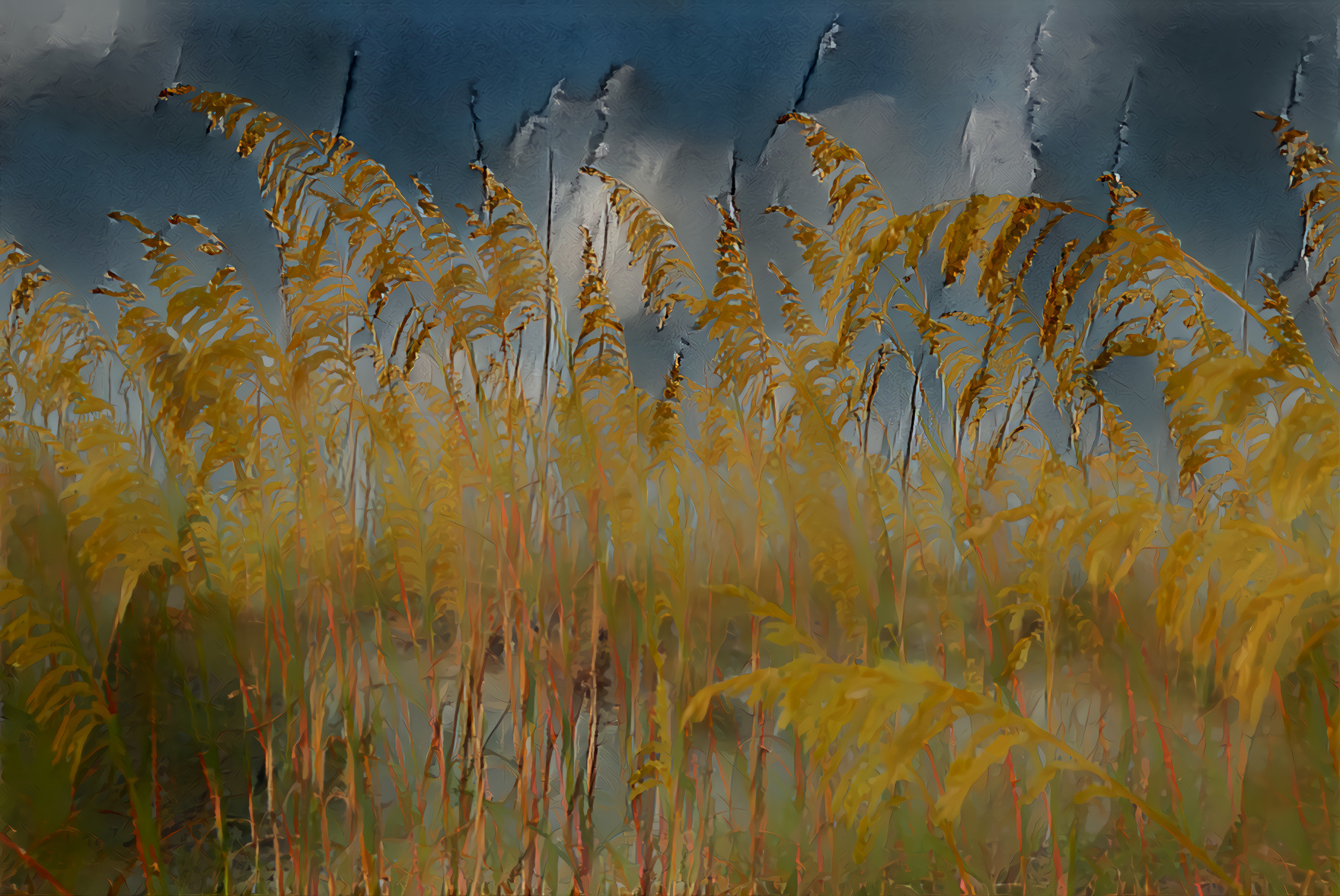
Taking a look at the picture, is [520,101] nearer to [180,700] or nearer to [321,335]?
[321,335]

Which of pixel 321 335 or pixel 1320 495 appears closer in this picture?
pixel 1320 495

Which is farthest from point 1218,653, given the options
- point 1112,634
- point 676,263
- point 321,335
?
point 321,335

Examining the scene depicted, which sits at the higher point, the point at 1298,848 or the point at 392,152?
the point at 392,152

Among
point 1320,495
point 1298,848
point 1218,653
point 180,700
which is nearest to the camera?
point 1320,495

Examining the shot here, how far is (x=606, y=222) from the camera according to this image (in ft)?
5.33

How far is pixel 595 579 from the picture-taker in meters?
1.43

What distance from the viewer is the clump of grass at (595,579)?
134 centimetres

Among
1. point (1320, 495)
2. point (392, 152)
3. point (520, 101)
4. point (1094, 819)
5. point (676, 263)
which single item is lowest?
point (1094, 819)

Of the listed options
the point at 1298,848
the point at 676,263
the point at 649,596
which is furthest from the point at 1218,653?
the point at 676,263

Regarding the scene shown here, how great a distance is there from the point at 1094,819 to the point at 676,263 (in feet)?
4.22

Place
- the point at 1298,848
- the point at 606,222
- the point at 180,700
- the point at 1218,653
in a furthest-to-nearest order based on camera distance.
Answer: the point at 606,222 → the point at 180,700 → the point at 1218,653 → the point at 1298,848

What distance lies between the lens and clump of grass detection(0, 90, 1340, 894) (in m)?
1.34

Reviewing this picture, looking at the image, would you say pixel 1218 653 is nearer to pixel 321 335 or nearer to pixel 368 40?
pixel 321 335

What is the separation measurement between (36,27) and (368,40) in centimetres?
76
